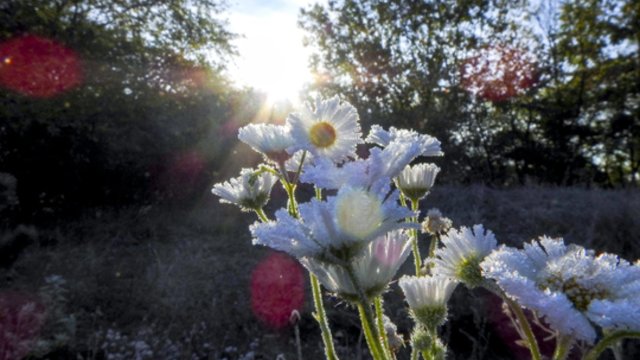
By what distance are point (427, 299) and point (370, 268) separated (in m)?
0.16

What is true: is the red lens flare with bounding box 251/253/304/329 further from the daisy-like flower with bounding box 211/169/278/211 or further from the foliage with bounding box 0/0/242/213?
the daisy-like flower with bounding box 211/169/278/211

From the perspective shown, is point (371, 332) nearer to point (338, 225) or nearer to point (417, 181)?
point (338, 225)

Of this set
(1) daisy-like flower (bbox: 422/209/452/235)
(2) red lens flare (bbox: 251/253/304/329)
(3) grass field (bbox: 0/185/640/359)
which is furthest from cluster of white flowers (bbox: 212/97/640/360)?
(2) red lens flare (bbox: 251/253/304/329)

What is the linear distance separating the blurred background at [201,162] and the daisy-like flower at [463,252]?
0.27 metres

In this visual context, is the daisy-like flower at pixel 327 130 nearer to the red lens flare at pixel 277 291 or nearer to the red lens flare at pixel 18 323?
the red lens flare at pixel 18 323

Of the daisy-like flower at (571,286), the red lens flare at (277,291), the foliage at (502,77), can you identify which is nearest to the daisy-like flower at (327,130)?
the daisy-like flower at (571,286)

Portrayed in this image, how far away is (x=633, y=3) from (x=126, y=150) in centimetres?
1427

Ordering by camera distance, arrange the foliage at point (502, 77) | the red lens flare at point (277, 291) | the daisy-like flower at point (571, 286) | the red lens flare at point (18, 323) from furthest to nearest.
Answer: the foliage at point (502, 77)
the red lens flare at point (277, 291)
the red lens flare at point (18, 323)
the daisy-like flower at point (571, 286)

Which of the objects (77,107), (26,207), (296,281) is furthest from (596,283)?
(77,107)

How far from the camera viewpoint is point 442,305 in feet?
2.85

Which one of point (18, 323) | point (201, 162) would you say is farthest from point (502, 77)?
point (18, 323)

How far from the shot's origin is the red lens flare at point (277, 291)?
15.0 ft

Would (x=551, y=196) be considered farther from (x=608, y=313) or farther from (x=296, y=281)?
(x=608, y=313)

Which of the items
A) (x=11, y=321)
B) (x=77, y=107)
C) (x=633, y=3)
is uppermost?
(x=633, y=3)
